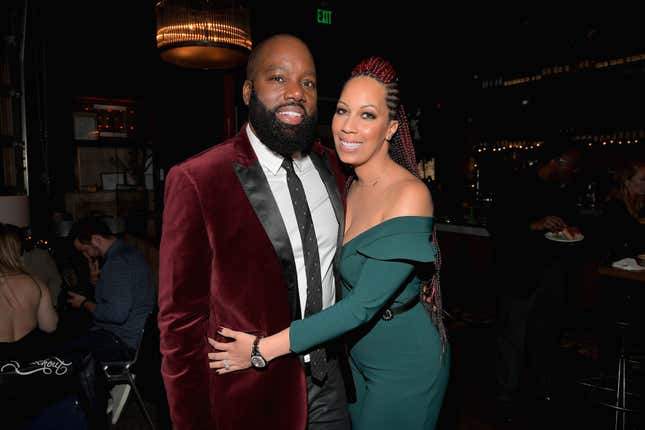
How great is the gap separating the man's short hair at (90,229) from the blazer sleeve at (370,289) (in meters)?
2.71

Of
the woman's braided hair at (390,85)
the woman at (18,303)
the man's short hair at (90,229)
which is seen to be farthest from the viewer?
the man's short hair at (90,229)

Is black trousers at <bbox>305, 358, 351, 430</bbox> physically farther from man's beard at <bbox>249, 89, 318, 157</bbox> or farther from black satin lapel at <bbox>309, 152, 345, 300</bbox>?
man's beard at <bbox>249, 89, 318, 157</bbox>

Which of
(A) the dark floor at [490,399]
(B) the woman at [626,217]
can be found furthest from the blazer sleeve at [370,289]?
(B) the woman at [626,217]

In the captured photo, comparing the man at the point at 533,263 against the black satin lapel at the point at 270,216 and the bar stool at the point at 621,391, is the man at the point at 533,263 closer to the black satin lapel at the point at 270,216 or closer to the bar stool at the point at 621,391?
the bar stool at the point at 621,391

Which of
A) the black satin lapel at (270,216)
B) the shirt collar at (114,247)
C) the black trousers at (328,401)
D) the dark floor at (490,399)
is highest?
the black satin lapel at (270,216)

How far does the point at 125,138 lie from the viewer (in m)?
9.90

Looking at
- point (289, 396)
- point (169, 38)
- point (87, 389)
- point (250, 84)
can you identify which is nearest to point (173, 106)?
point (169, 38)

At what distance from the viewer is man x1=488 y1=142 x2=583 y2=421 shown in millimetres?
3031

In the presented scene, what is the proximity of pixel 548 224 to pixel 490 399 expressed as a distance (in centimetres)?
129

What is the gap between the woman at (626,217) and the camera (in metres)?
3.31

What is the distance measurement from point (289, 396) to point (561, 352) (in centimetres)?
355

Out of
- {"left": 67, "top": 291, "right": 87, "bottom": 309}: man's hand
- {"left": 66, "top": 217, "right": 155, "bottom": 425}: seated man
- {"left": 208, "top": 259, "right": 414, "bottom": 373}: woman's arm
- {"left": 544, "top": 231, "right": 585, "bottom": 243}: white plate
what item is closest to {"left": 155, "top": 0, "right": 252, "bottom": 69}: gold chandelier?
{"left": 66, "top": 217, "right": 155, "bottom": 425}: seated man

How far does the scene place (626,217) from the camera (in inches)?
134

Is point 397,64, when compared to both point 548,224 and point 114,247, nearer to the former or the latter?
point 548,224
